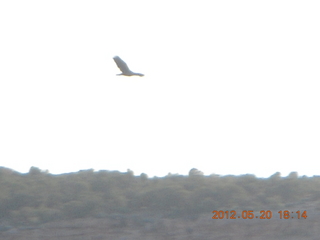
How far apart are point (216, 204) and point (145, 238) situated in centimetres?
258

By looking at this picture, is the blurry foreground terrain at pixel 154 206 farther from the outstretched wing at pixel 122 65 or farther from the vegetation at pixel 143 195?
the outstretched wing at pixel 122 65

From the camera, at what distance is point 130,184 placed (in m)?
20.9

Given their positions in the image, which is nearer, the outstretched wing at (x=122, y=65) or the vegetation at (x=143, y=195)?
the outstretched wing at (x=122, y=65)

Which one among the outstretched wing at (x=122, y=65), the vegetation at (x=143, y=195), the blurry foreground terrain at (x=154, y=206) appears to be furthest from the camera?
the vegetation at (x=143, y=195)

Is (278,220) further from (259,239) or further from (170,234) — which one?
(170,234)

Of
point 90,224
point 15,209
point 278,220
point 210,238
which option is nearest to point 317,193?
point 278,220

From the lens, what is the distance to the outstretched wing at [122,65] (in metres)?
16.7
